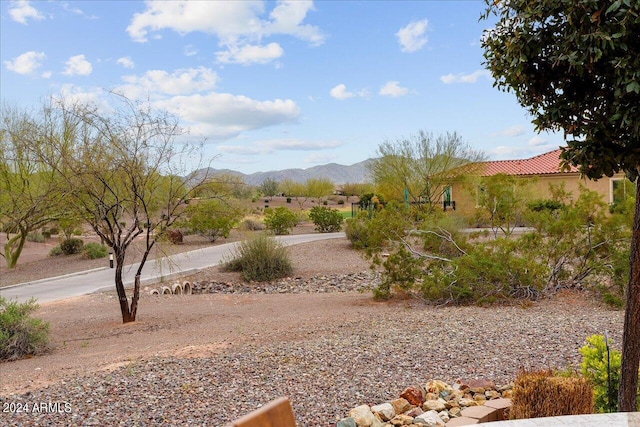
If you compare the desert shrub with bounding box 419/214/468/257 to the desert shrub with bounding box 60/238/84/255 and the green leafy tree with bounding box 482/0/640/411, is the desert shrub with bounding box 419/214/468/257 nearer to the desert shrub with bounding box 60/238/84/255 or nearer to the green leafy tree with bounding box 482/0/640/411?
the green leafy tree with bounding box 482/0/640/411

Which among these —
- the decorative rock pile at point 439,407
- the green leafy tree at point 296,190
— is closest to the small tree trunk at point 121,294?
the decorative rock pile at point 439,407

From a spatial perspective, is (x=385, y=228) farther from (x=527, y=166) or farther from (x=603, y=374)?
(x=527, y=166)

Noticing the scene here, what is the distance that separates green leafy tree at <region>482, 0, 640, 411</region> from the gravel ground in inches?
92.4

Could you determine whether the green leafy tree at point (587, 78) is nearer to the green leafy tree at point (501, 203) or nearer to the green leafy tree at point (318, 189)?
the green leafy tree at point (501, 203)

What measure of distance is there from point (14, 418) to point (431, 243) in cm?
966

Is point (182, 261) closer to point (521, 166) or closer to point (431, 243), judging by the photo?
point (431, 243)

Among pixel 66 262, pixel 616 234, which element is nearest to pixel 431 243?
pixel 616 234

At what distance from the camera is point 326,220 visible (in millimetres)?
33531

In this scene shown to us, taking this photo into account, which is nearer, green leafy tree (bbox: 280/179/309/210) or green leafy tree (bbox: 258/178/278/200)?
green leafy tree (bbox: 280/179/309/210)

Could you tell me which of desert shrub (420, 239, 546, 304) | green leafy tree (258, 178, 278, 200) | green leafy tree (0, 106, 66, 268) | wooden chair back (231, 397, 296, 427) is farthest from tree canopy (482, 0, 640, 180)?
green leafy tree (258, 178, 278, 200)

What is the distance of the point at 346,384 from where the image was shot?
5945 millimetres

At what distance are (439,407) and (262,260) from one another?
13.3 m

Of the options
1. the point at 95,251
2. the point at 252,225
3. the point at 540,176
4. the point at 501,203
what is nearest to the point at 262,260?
the point at 501,203

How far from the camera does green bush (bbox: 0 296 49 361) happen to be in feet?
29.6
